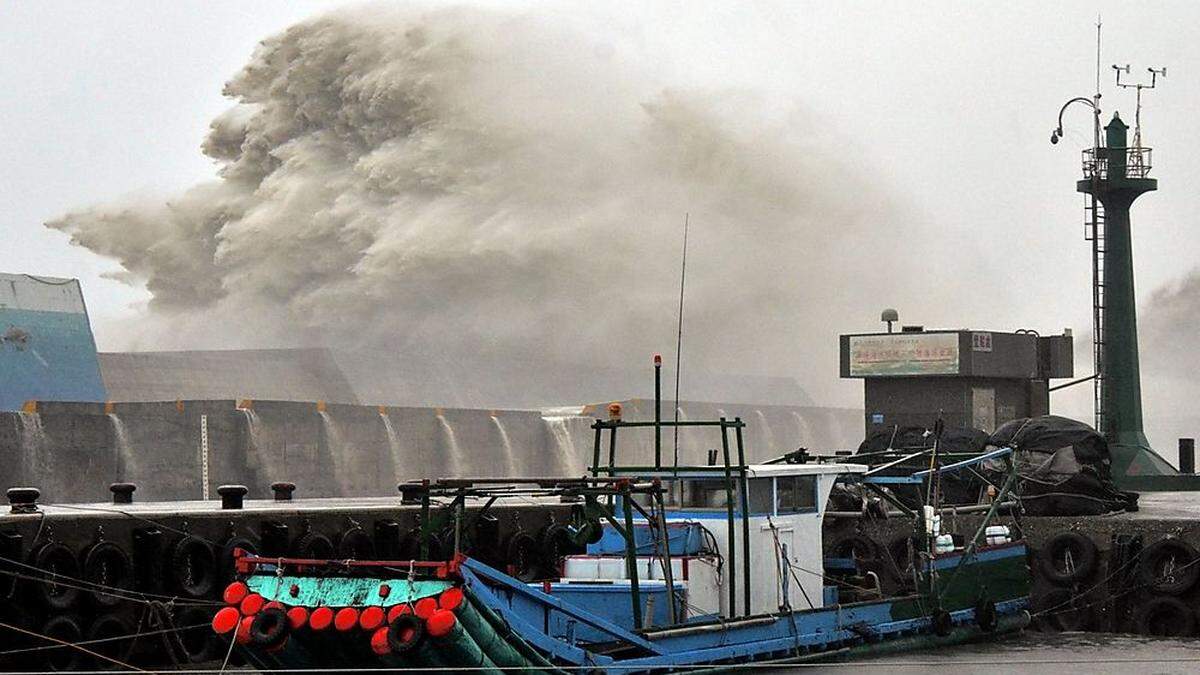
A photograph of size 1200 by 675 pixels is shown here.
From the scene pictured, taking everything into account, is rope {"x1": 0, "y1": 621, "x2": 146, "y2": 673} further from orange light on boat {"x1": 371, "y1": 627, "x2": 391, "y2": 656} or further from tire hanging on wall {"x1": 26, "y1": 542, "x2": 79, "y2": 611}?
orange light on boat {"x1": 371, "y1": 627, "x2": 391, "y2": 656}

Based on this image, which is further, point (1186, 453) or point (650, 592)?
point (1186, 453)

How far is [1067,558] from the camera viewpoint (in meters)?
26.5

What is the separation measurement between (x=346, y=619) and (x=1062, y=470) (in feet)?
57.9

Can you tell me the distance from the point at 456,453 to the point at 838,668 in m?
35.0

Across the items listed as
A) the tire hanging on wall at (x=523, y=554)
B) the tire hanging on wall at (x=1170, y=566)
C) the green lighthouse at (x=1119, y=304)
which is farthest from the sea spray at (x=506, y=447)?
the tire hanging on wall at (x=1170, y=566)

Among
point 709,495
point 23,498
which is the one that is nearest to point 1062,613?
point 709,495

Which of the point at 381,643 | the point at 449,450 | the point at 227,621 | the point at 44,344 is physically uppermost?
the point at 44,344

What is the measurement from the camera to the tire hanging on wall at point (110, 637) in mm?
20578

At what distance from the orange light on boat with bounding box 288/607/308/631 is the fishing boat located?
0.01m

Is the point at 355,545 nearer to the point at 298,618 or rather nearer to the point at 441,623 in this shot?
the point at 298,618

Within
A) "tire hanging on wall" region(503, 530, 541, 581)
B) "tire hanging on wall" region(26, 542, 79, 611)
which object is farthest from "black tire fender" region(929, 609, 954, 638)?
"tire hanging on wall" region(26, 542, 79, 611)

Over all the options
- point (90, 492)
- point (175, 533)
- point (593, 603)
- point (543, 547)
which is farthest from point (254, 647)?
point (90, 492)

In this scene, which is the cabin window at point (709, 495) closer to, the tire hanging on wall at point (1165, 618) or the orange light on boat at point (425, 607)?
the orange light on boat at point (425, 607)

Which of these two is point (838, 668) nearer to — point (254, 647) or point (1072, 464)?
point (254, 647)
